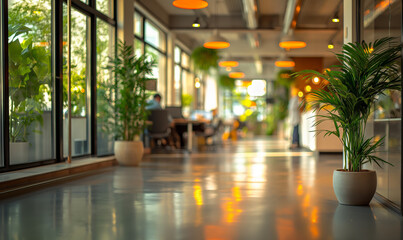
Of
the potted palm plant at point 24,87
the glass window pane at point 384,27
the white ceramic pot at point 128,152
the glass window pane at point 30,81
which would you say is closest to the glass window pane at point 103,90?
the white ceramic pot at point 128,152

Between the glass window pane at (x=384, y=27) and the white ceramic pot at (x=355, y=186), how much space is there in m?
0.58

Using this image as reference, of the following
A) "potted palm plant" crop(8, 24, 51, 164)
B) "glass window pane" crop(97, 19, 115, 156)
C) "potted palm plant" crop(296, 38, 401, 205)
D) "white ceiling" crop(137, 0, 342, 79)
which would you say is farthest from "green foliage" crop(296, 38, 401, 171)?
"white ceiling" crop(137, 0, 342, 79)

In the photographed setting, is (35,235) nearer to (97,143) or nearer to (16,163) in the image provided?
(16,163)

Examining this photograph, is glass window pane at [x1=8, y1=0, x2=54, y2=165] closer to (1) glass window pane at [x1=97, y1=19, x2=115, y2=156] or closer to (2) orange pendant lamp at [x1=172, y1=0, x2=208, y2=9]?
(1) glass window pane at [x1=97, y1=19, x2=115, y2=156]

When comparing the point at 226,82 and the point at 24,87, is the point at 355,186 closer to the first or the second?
the point at 24,87

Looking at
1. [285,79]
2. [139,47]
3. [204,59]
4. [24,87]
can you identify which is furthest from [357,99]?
[285,79]

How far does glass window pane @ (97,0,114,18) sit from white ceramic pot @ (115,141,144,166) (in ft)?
8.24

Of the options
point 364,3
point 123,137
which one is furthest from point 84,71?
point 364,3

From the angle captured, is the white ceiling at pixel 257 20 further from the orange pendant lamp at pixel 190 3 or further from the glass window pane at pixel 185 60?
the orange pendant lamp at pixel 190 3

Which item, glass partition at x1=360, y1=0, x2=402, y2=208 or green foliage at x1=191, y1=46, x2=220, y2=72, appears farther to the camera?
green foliage at x1=191, y1=46, x2=220, y2=72

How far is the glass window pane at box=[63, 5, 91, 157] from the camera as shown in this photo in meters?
7.48

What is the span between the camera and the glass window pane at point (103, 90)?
831 centimetres

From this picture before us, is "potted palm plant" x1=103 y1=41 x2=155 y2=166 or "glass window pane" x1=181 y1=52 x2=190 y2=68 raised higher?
"glass window pane" x1=181 y1=52 x2=190 y2=68

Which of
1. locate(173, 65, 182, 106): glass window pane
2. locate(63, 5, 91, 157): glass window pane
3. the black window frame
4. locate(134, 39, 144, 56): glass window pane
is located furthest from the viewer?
locate(173, 65, 182, 106): glass window pane
